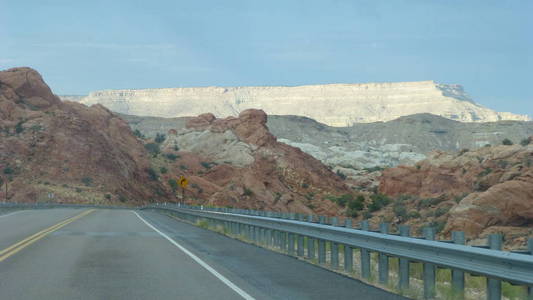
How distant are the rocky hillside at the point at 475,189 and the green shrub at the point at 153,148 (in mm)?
52003

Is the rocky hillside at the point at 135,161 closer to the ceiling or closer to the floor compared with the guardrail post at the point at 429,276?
closer to the ceiling

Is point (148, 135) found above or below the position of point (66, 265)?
above

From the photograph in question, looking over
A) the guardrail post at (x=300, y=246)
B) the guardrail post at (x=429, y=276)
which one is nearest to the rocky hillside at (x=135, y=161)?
the guardrail post at (x=300, y=246)

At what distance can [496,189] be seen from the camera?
42.0 metres

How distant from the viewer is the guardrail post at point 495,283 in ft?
28.9

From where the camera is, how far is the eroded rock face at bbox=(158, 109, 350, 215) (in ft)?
311

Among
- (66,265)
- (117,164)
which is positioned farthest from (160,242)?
(117,164)

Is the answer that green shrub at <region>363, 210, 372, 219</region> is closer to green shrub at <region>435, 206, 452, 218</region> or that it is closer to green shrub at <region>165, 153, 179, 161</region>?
green shrub at <region>435, 206, 452, 218</region>

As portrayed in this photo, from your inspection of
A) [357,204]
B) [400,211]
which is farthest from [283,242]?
[357,204]

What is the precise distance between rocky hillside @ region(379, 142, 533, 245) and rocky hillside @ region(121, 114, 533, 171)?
2634 inches

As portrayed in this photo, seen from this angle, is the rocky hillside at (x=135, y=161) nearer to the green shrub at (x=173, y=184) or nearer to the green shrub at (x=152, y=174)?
the green shrub at (x=152, y=174)

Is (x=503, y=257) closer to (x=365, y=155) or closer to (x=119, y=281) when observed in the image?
(x=119, y=281)

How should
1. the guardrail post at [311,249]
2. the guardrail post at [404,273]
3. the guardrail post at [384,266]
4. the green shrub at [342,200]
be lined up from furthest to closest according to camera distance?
the green shrub at [342,200] → the guardrail post at [311,249] → the guardrail post at [384,266] → the guardrail post at [404,273]

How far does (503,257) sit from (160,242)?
1382 centimetres
